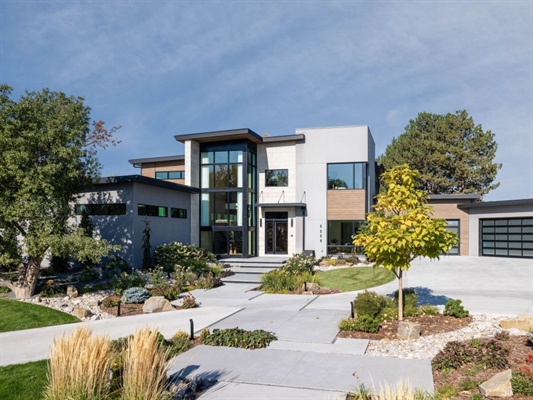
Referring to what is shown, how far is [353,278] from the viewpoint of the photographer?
62.7ft

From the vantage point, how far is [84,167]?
1568cm

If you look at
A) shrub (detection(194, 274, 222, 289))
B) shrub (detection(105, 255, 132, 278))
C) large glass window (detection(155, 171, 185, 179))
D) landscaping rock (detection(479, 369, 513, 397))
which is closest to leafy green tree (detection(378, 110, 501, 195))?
large glass window (detection(155, 171, 185, 179))

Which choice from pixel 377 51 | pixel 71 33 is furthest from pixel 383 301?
pixel 71 33

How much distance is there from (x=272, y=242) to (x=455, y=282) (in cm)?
1340

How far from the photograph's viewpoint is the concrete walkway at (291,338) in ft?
22.0

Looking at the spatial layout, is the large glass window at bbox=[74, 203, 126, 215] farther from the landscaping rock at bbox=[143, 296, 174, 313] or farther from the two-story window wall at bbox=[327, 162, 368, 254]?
the two-story window wall at bbox=[327, 162, 368, 254]

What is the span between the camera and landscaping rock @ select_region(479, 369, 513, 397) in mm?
5750

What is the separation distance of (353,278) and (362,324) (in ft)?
31.0

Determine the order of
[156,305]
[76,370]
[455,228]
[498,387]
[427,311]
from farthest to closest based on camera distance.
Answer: [455,228] → [156,305] → [427,311] → [498,387] → [76,370]

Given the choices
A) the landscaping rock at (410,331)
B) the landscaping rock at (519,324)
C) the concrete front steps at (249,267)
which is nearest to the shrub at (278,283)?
the concrete front steps at (249,267)

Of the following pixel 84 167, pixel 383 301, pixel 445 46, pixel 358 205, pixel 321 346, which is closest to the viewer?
pixel 321 346

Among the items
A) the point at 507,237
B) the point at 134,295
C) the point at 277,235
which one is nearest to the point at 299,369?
the point at 134,295

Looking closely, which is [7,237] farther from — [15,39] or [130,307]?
[15,39]

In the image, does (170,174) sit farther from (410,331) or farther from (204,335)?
(410,331)
